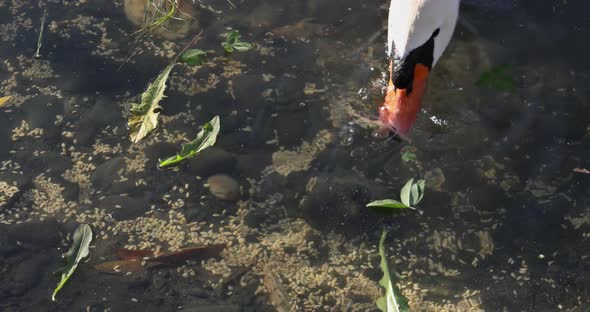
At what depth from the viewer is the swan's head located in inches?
122

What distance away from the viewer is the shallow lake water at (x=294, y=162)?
9.43 ft

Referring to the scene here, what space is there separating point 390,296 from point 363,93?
42.3 inches

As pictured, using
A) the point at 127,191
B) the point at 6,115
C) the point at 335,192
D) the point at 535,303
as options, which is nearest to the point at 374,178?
the point at 335,192

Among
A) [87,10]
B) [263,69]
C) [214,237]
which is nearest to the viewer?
[214,237]

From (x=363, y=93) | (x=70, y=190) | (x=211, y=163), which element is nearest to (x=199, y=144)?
(x=211, y=163)

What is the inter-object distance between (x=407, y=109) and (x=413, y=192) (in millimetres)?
431

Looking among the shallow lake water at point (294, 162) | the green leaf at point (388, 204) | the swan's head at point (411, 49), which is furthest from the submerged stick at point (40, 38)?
the green leaf at point (388, 204)

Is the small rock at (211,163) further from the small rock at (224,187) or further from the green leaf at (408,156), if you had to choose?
the green leaf at (408,156)

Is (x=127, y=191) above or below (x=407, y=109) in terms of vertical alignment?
below

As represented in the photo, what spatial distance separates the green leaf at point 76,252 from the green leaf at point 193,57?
0.93 metres

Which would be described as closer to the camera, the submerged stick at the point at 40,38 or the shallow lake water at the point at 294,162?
the shallow lake water at the point at 294,162

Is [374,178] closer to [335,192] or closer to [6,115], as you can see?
[335,192]

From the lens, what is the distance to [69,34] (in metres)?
3.77

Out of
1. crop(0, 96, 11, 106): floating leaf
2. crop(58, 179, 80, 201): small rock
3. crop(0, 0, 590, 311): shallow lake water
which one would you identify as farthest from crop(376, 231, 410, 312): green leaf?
crop(0, 96, 11, 106): floating leaf
